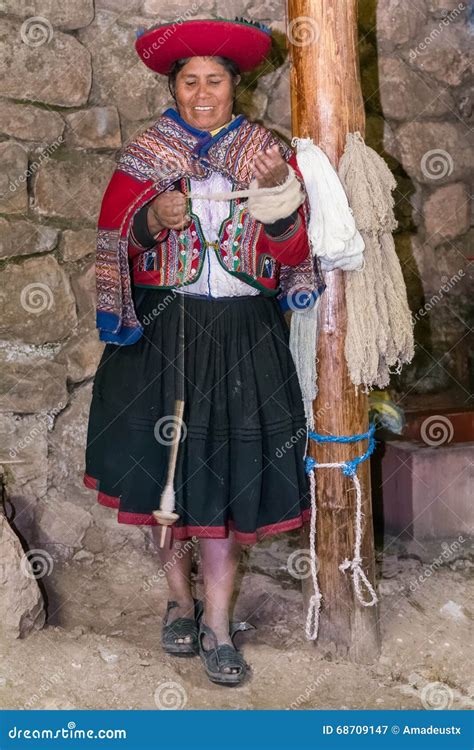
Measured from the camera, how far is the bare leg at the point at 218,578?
7.70 ft

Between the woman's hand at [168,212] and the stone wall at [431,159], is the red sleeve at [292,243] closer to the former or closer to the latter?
the woman's hand at [168,212]

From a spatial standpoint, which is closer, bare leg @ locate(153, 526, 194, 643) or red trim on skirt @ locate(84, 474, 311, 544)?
red trim on skirt @ locate(84, 474, 311, 544)

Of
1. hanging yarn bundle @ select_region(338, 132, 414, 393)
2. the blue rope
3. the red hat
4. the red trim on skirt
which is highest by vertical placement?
the red hat

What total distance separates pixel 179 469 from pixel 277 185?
2.42ft

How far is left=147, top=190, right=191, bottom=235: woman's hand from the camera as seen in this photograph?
6.87ft

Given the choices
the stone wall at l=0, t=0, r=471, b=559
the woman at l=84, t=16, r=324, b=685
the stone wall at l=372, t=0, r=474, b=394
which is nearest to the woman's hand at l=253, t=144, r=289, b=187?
the woman at l=84, t=16, r=324, b=685

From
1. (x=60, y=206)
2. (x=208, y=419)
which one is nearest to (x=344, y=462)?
(x=208, y=419)

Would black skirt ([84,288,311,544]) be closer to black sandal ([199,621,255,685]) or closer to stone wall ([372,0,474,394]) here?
black sandal ([199,621,255,685])

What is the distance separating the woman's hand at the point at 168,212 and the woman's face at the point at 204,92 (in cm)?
21

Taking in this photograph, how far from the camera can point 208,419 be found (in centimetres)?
226

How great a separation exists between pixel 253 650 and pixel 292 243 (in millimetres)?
1120

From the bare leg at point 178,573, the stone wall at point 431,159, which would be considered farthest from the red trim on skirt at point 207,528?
the stone wall at point 431,159

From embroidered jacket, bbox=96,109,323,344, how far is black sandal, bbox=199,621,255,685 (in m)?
0.82

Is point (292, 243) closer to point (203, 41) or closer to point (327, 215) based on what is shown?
point (327, 215)
